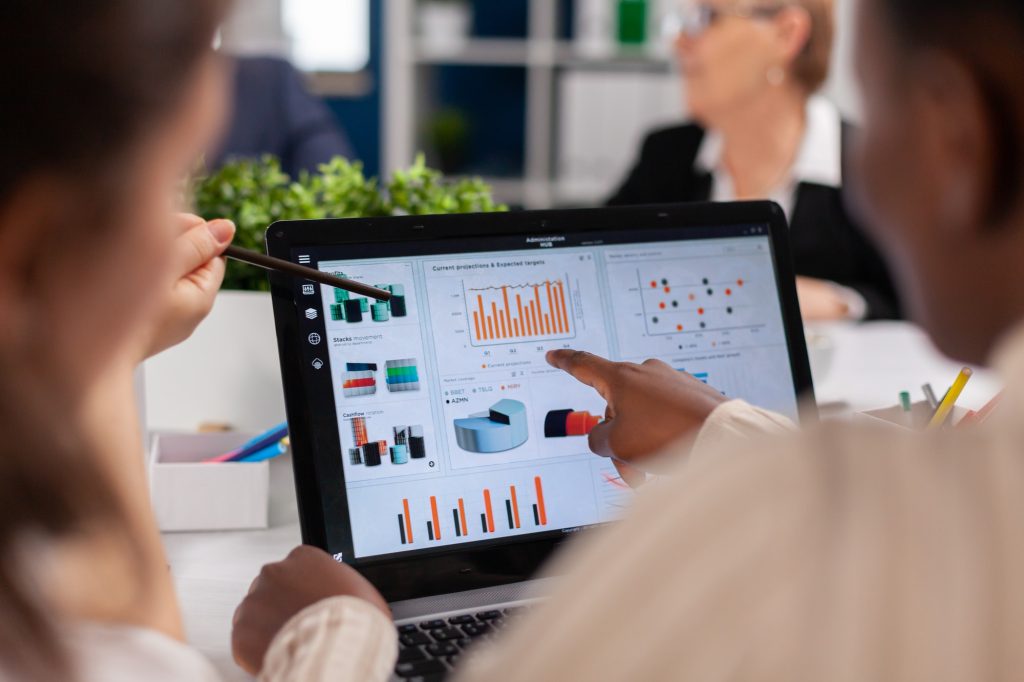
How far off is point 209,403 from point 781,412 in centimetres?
60

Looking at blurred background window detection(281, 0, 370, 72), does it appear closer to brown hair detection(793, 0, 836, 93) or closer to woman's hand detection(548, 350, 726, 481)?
brown hair detection(793, 0, 836, 93)

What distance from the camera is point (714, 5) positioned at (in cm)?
238

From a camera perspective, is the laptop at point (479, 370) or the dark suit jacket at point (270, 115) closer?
the laptop at point (479, 370)

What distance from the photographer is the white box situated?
97cm

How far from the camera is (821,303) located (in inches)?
71.9

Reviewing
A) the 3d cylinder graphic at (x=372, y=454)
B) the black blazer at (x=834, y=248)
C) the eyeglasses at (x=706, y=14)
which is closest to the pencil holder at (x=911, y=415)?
the 3d cylinder graphic at (x=372, y=454)

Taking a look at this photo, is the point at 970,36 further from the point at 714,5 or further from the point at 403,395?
the point at 714,5

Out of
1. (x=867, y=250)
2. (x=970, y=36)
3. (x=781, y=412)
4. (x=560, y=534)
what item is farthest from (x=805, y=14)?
(x=970, y=36)

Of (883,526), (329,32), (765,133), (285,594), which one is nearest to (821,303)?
(765,133)

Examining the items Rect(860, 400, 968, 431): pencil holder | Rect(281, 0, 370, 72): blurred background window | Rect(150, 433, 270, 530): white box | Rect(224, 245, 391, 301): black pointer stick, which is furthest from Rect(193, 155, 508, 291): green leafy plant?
Rect(281, 0, 370, 72): blurred background window

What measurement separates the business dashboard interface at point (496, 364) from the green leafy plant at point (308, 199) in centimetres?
31

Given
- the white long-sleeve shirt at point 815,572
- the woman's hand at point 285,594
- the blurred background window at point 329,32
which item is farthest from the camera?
→ the blurred background window at point 329,32

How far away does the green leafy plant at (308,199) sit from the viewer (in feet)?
3.78

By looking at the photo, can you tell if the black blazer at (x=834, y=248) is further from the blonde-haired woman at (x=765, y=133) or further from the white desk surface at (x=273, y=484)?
the white desk surface at (x=273, y=484)
